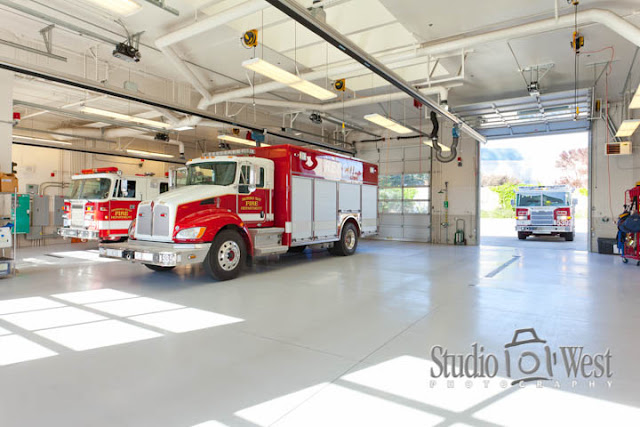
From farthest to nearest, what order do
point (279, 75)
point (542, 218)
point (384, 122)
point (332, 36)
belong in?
point (542, 218)
point (384, 122)
point (279, 75)
point (332, 36)

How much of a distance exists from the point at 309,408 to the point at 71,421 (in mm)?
1561

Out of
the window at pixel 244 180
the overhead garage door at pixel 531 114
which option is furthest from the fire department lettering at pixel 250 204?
the overhead garage door at pixel 531 114

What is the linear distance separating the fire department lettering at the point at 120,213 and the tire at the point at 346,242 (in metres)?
6.54

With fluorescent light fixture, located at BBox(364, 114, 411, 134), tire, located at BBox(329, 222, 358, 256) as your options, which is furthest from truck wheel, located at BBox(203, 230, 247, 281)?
fluorescent light fixture, located at BBox(364, 114, 411, 134)

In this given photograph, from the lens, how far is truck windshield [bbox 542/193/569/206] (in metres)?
16.4

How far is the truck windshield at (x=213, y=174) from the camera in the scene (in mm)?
7461

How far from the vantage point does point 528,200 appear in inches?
678

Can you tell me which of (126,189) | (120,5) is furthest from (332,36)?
(126,189)

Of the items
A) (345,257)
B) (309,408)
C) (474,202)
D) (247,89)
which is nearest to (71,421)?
(309,408)

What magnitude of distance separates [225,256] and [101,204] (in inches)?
251

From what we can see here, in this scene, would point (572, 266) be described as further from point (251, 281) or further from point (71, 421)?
point (71, 421)

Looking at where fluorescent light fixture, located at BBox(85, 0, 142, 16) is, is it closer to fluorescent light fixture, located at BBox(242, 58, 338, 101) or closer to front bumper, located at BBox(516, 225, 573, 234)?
fluorescent light fixture, located at BBox(242, 58, 338, 101)

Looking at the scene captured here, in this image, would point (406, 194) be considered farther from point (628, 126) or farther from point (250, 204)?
point (250, 204)

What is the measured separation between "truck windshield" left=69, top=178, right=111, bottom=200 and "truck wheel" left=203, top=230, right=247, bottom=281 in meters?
6.38
